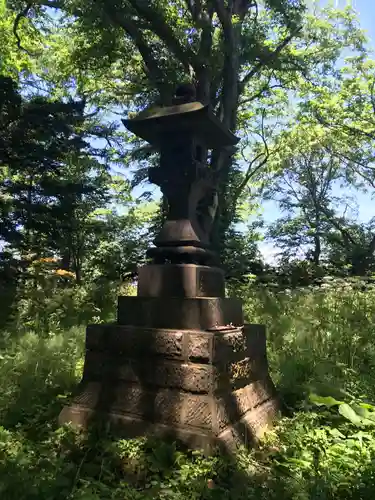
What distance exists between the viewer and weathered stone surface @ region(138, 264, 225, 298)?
3.74 meters

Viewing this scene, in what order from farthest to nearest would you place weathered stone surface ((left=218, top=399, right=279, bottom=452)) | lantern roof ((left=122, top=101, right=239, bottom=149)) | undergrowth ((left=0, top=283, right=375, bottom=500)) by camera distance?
lantern roof ((left=122, top=101, right=239, bottom=149)) < weathered stone surface ((left=218, top=399, right=279, bottom=452)) < undergrowth ((left=0, top=283, right=375, bottom=500))

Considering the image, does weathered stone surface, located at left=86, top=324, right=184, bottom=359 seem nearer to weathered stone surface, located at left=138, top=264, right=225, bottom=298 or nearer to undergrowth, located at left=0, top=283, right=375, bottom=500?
weathered stone surface, located at left=138, top=264, right=225, bottom=298

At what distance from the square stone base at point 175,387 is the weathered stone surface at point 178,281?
1.43 feet

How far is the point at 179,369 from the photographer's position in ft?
10.9

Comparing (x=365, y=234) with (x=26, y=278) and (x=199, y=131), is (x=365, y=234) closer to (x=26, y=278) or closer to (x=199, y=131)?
(x=26, y=278)

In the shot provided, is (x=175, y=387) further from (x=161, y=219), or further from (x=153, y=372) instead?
(x=161, y=219)

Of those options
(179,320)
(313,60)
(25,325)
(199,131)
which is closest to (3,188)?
(25,325)

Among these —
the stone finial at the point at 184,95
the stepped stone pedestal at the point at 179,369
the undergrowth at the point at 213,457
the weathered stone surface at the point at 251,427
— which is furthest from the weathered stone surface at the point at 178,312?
the stone finial at the point at 184,95

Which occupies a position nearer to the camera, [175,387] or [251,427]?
[175,387]

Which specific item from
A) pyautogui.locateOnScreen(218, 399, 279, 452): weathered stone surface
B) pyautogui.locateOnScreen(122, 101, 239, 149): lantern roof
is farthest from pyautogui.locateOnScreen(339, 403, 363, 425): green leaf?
pyautogui.locateOnScreen(122, 101, 239, 149): lantern roof

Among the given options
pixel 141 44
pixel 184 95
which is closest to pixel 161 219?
pixel 141 44

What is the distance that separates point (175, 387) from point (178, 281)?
0.98 metres

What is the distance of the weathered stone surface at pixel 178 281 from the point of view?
3.74m

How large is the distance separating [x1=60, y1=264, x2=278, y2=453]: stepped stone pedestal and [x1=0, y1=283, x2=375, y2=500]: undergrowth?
0.64 feet
